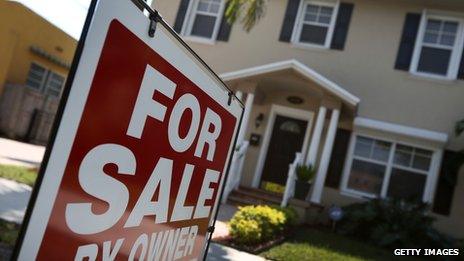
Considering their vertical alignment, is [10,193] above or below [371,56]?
below

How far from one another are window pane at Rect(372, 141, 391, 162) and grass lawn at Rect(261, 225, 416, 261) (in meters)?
2.99

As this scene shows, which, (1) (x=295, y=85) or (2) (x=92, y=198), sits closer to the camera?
(2) (x=92, y=198)

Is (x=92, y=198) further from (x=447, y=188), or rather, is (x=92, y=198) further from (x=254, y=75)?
(x=447, y=188)

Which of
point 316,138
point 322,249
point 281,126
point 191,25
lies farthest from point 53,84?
point 322,249

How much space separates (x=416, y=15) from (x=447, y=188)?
15.4 ft

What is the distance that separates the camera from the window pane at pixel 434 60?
444 inches

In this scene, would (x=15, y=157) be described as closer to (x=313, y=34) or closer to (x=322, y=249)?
(x=322, y=249)

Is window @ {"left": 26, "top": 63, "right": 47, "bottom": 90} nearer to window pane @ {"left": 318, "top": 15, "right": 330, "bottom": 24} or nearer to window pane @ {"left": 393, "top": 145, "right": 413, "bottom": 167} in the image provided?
window pane @ {"left": 318, "top": 15, "right": 330, "bottom": 24}

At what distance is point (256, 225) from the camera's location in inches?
269

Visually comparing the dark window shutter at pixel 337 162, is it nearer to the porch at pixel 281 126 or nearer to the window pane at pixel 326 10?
the porch at pixel 281 126

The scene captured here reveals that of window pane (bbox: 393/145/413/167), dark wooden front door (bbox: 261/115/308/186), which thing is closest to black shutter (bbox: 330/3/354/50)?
dark wooden front door (bbox: 261/115/308/186)

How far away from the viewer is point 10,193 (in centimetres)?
620

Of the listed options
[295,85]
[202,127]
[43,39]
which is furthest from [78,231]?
[43,39]

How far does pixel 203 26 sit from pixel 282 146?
4533 millimetres
